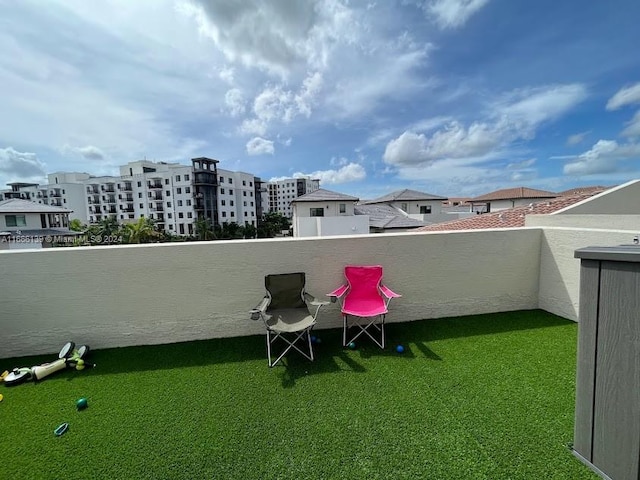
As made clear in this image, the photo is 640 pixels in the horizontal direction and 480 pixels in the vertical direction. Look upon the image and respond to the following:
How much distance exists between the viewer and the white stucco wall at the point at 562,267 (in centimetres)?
354

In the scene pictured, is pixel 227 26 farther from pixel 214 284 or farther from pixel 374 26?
pixel 214 284

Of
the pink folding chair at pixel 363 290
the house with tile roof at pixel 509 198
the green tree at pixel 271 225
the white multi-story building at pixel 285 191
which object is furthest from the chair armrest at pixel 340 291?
the white multi-story building at pixel 285 191

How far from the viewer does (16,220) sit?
23.7 meters

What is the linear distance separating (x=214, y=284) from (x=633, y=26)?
9.96 meters

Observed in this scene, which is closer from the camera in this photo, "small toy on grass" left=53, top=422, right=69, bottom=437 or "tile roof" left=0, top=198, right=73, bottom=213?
"small toy on grass" left=53, top=422, right=69, bottom=437

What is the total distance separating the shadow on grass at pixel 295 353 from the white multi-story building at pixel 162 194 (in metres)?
45.2

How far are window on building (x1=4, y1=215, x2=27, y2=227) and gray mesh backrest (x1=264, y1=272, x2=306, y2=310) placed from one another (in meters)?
33.3

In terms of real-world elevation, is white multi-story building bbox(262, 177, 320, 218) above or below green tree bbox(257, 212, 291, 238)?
above

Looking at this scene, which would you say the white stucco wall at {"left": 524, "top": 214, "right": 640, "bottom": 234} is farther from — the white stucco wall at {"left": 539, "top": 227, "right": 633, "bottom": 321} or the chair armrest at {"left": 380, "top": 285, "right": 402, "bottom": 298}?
the chair armrest at {"left": 380, "top": 285, "right": 402, "bottom": 298}

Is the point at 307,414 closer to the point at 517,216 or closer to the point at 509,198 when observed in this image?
the point at 517,216

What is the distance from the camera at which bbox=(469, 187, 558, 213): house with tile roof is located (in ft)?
102

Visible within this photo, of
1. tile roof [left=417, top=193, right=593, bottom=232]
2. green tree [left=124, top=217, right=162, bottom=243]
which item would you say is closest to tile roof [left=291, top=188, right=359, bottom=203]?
tile roof [left=417, top=193, right=593, bottom=232]

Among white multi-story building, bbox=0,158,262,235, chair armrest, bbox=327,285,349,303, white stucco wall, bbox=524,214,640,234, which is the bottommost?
chair armrest, bbox=327,285,349,303

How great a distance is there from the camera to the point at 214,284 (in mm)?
3443
